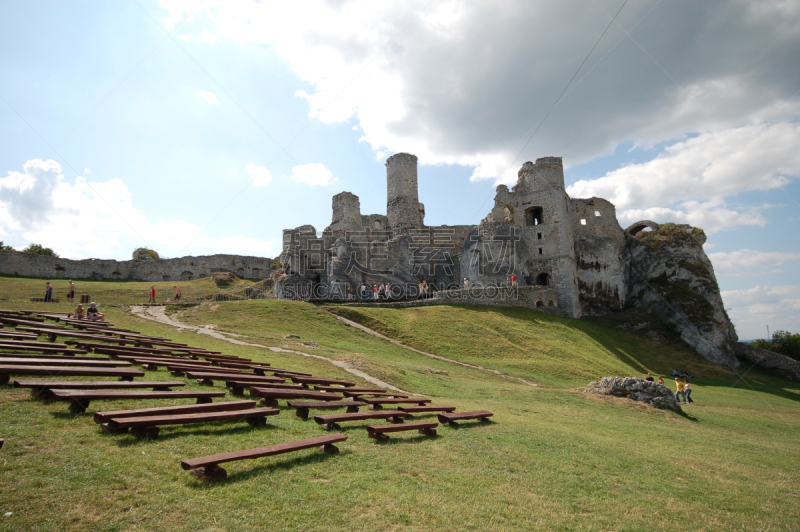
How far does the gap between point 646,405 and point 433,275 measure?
3092 centimetres

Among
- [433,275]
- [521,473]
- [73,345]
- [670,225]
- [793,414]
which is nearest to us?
[521,473]

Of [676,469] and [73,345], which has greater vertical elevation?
[73,345]

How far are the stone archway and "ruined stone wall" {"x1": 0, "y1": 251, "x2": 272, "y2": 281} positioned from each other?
160ft

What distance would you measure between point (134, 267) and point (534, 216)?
49.2 meters

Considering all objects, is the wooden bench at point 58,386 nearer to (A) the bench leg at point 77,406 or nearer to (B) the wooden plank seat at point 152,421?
(A) the bench leg at point 77,406

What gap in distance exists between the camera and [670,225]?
2002 inches

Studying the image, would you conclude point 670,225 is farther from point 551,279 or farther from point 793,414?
point 793,414

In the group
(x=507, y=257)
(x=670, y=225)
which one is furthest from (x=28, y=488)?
(x=670, y=225)

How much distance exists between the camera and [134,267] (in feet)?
172

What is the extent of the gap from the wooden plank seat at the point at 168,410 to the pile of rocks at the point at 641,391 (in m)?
16.6

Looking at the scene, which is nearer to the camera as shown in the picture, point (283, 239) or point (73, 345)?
point (73, 345)

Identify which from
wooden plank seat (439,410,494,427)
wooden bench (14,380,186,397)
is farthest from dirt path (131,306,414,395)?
wooden bench (14,380,186,397)

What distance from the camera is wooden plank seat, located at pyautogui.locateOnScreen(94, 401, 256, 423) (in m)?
5.87

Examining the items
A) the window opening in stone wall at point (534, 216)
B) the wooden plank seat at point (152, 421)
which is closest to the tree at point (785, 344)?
the window opening in stone wall at point (534, 216)
